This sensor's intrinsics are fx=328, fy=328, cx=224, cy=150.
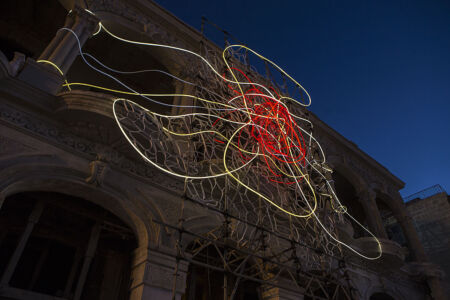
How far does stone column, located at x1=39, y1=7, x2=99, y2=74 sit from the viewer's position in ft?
22.3

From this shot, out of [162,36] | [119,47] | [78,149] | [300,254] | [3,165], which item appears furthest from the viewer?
[119,47]

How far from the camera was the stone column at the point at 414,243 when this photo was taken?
1154 cm

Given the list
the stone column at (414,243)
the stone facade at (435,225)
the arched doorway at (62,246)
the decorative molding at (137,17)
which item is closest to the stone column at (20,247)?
the arched doorway at (62,246)

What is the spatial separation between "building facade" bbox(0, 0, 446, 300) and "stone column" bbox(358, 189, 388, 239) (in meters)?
1.41

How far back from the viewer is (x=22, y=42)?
10086 mm

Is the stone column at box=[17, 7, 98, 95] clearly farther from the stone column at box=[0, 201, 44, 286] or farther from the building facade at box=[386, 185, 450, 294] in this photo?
the building facade at box=[386, 185, 450, 294]

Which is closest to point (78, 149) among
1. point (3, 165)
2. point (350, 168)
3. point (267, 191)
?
point (3, 165)

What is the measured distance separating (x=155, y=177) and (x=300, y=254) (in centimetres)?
416

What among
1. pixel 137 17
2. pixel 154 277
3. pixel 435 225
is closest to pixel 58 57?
pixel 137 17

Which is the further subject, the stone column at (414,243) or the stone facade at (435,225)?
the stone facade at (435,225)

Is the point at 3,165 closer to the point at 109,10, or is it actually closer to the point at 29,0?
the point at 109,10

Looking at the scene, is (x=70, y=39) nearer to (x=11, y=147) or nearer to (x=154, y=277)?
(x=11, y=147)

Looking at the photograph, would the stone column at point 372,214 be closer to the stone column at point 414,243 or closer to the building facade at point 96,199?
the building facade at point 96,199

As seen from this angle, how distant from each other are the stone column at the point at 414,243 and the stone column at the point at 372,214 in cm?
168
